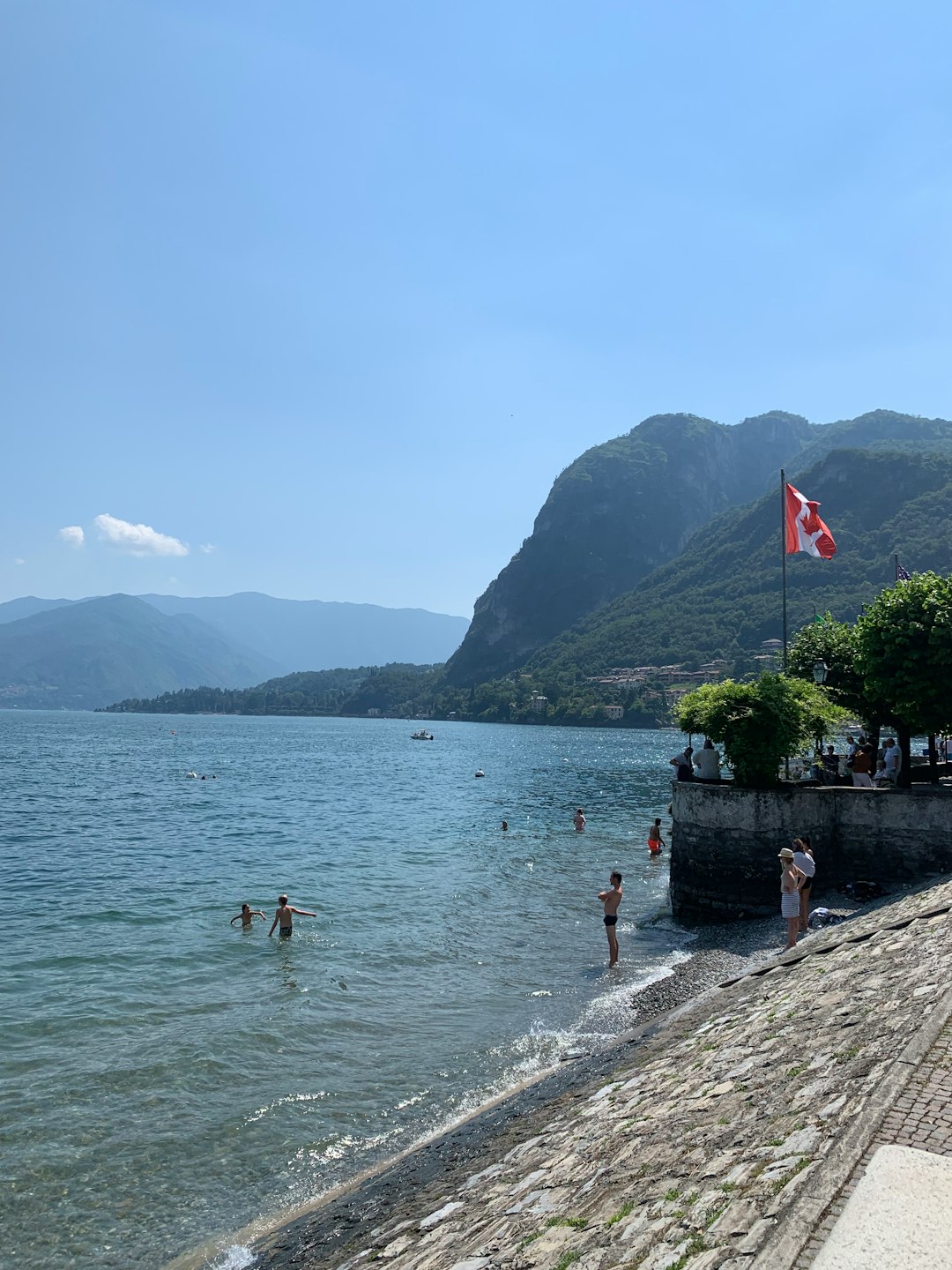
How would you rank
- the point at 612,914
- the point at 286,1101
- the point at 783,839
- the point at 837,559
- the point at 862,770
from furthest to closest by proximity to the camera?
1. the point at 837,559
2. the point at 862,770
3. the point at 783,839
4. the point at 612,914
5. the point at 286,1101

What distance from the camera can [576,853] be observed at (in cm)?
3008

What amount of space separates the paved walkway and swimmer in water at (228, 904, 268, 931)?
1663cm

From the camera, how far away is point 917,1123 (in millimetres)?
4586

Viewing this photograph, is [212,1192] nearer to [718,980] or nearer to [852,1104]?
[852,1104]

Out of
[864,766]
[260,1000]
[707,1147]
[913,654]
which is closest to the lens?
[707,1147]

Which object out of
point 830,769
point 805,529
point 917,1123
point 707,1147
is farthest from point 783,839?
point 917,1123

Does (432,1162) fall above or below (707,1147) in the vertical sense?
below

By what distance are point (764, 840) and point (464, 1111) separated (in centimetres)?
1077

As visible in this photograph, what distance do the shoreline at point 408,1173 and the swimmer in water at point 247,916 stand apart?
10.4 m

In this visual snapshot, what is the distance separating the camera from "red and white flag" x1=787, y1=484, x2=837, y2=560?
23109 mm

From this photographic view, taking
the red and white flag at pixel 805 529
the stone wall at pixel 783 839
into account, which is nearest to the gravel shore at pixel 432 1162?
the stone wall at pixel 783 839

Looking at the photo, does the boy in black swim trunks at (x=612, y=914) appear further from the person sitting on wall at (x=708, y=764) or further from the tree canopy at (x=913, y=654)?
the tree canopy at (x=913, y=654)

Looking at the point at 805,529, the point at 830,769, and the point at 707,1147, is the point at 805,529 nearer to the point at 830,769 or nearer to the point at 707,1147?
the point at 830,769

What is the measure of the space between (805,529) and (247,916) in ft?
60.1
